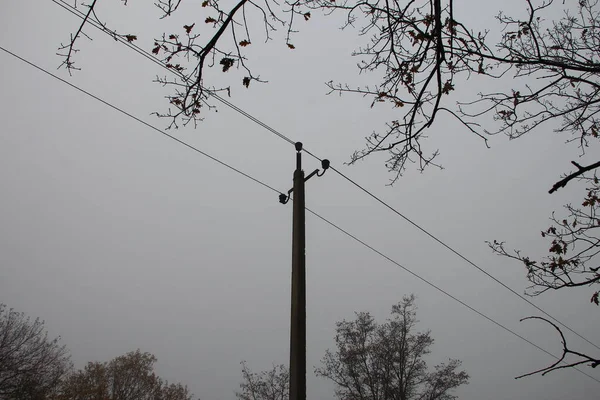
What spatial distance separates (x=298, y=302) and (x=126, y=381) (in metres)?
33.8

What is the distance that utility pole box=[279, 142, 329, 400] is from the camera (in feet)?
13.7

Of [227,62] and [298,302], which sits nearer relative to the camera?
[227,62]

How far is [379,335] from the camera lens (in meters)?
22.0

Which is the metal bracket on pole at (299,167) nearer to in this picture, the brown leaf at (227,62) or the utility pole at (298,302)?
the utility pole at (298,302)

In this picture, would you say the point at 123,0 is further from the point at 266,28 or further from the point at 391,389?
the point at 391,389

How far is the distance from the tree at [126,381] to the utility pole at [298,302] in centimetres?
2904

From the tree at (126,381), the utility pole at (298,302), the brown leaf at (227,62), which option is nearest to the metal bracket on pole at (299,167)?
the utility pole at (298,302)

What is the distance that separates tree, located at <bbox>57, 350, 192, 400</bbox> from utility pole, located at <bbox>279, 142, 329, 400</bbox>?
2904cm

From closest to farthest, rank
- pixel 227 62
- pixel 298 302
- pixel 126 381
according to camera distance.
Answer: pixel 227 62 → pixel 298 302 → pixel 126 381

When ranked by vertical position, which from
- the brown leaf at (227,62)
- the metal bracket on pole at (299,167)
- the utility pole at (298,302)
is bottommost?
the utility pole at (298,302)

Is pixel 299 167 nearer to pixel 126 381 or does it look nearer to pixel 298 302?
pixel 298 302

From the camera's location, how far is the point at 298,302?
4488 millimetres

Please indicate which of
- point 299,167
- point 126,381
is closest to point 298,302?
point 299,167

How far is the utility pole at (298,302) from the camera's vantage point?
13.7 feet
